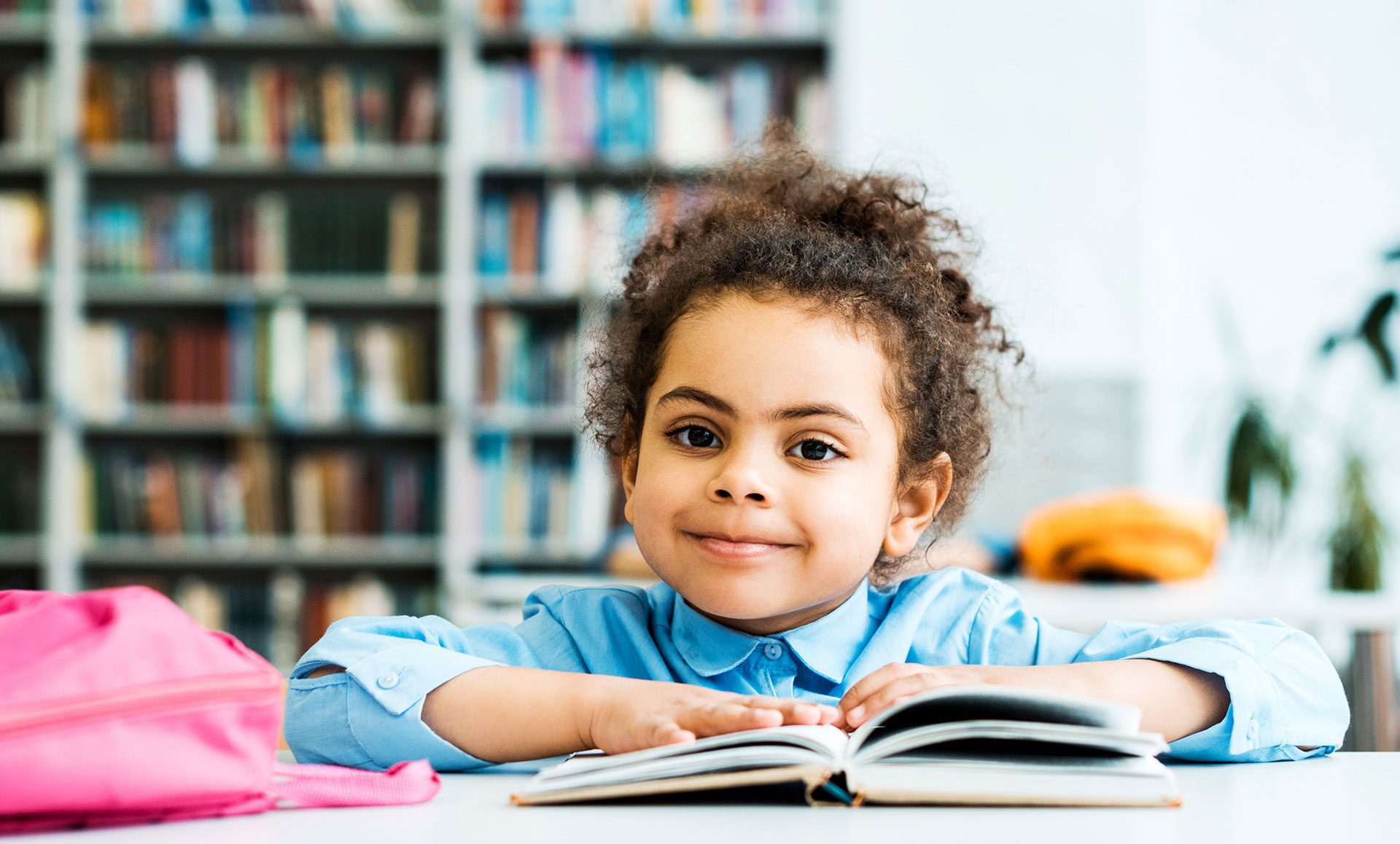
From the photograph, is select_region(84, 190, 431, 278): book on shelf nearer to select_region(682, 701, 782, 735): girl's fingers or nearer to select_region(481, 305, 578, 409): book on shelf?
select_region(481, 305, 578, 409): book on shelf

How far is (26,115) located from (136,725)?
3.55 m

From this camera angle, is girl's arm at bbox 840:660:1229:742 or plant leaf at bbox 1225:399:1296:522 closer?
girl's arm at bbox 840:660:1229:742

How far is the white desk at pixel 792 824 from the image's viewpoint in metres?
0.58

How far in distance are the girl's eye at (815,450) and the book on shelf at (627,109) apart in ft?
8.52

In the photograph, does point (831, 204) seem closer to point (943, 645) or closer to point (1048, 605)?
A: point (943, 645)

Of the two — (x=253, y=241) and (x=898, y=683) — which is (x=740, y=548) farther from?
(x=253, y=241)

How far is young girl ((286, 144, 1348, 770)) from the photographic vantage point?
33.2 inches

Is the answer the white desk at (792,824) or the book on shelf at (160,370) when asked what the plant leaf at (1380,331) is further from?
the book on shelf at (160,370)

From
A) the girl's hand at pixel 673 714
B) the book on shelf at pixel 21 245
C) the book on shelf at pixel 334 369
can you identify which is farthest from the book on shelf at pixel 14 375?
the girl's hand at pixel 673 714

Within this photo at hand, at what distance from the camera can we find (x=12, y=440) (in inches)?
147

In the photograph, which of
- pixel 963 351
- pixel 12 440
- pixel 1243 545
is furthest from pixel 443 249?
pixel 963 351

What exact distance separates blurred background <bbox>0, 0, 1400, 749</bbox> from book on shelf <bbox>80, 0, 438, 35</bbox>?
0.01 metres

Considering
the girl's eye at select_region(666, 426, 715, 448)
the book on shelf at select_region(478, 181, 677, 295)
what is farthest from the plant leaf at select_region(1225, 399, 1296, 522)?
the girl's eye at select_region(666, 426, 715, 448)

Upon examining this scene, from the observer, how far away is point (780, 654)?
1.01m
